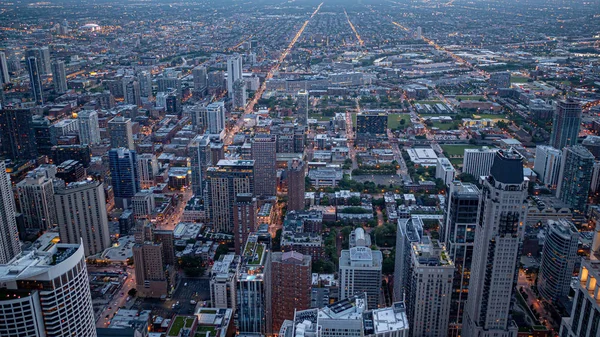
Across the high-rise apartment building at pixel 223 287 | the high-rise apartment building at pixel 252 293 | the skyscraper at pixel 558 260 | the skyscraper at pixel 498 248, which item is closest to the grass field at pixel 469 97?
the skyscraper at pixel 558 260

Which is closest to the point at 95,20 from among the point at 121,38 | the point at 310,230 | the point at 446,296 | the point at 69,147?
the point at 121,38

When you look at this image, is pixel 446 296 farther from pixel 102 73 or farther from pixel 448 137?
pixel 102 73

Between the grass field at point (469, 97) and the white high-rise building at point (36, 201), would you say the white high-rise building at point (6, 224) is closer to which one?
the white high-rise building at point (36, 201)

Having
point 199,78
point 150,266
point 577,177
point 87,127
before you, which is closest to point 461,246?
point 150,266

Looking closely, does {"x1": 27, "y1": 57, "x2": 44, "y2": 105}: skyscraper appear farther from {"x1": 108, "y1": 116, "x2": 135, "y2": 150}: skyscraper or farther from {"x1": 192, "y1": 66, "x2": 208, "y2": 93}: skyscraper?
{"x1": 108, "y1": 116, "x2": 135, "y2": 150}: skyscraper

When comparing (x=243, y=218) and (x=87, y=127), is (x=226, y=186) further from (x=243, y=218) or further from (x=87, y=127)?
(x=87, y=127)

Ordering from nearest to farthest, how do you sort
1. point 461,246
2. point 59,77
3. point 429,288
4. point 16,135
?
point 429,288 → point 461,246 → point 16,135 → point 59,77

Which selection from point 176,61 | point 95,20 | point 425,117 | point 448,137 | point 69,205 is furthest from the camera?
point 95,20
